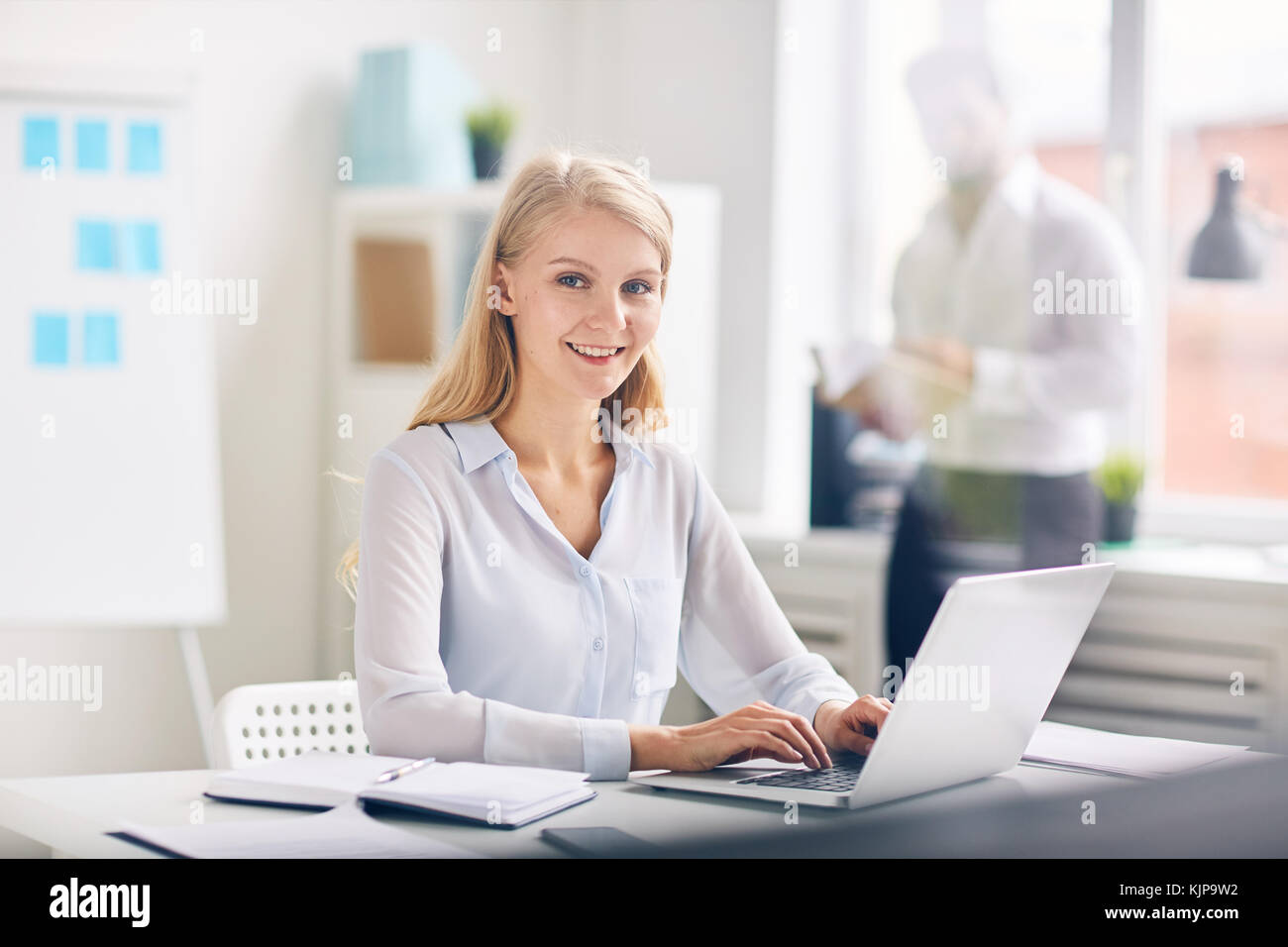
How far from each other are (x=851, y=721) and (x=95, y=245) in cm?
185

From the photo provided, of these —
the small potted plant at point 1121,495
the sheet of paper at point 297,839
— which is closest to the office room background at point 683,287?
the small potted plant at point 1121,495

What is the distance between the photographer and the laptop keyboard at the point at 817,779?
1069 mm

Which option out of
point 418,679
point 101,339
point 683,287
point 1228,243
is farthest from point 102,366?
point 1228,243

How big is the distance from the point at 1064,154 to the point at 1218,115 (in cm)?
34

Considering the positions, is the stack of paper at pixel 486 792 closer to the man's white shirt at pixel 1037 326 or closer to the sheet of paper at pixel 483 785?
the sheet of paper at pixel 483 785

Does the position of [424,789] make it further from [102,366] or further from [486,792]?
[102,366]

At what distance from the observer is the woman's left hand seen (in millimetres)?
1247

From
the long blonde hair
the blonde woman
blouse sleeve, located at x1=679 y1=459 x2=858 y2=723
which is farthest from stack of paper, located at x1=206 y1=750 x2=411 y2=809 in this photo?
blouse sleeve, located at x1=679 y1=459 x2=858 y2=723

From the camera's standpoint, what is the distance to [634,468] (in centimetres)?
150

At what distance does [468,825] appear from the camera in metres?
0.95

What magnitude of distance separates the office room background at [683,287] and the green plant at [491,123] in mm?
11
